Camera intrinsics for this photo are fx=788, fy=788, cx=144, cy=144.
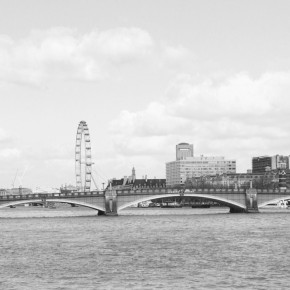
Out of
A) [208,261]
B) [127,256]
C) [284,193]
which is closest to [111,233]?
[127,256]

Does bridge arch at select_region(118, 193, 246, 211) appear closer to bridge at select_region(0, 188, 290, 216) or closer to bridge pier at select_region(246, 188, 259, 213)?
bridge at select_region(0, 188, 290, 216)

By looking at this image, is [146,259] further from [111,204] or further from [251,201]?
[251,201]

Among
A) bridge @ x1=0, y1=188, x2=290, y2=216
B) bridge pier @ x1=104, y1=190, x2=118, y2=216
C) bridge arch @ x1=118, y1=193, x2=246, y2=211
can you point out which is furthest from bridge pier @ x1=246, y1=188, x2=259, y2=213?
bridge pier @ x1=104, y1=190, x2=118, y2=216

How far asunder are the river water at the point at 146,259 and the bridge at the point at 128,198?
51608mm

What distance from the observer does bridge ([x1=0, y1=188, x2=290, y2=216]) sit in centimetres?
15675

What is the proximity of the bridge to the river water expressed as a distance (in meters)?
51.6

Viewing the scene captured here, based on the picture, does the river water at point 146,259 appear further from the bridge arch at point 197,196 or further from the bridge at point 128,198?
the bridge arch at point 197,196

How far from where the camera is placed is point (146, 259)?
225ft

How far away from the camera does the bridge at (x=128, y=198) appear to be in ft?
514

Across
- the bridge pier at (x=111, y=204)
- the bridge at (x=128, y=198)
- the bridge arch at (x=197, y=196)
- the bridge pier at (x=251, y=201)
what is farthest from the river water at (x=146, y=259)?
the bridge pier at (x=251, y=201)

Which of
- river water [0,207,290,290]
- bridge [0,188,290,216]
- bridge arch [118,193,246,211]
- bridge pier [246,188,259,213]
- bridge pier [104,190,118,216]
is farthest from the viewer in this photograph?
bridge pier [246,188,259,213]

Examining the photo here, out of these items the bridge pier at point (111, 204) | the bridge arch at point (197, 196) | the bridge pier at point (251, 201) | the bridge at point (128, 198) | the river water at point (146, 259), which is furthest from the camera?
the bridge pier at point (251, 201)

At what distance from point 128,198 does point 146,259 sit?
91258 millimetres

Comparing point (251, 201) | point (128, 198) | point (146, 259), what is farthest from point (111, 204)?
point (146, 259)
